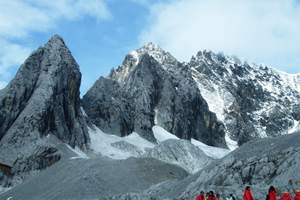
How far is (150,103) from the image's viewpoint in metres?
151

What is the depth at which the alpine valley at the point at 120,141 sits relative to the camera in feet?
143

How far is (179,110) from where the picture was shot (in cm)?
16025

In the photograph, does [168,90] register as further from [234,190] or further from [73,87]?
[234,190]

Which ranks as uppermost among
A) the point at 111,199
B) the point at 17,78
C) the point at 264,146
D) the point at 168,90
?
the point at 168,90

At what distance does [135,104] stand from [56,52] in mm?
37274

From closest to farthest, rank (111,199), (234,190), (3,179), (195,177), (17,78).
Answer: (234,190), (111,199), (195,177), (3,179), (17,78)

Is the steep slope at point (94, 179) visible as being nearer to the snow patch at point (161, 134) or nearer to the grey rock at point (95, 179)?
the grey rock at point (95, 179)

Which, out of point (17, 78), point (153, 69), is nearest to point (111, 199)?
point (17, 78)

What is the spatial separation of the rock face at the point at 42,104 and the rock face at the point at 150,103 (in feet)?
56.9

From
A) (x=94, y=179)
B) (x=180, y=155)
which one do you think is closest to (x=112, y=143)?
(x=180, y=155)

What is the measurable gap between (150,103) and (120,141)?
2967 cm

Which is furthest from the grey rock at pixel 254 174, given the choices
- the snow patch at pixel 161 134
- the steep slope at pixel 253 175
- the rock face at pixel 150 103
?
the snow patch at pixel 161 134

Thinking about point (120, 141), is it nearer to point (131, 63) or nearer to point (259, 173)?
point (131, 63)

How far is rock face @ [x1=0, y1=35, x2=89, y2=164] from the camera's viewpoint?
322ft
